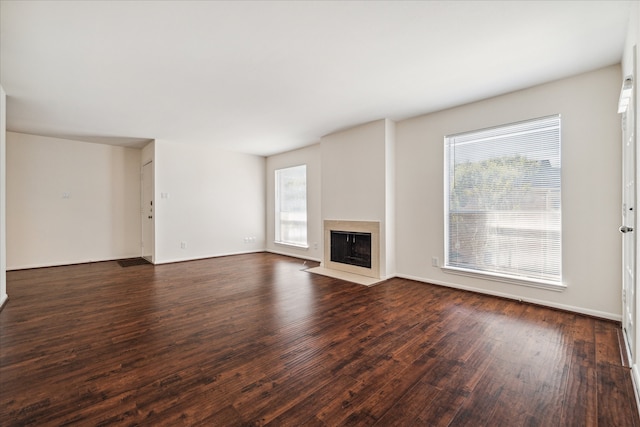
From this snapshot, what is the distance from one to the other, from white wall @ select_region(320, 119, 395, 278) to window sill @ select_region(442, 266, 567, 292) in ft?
3.36

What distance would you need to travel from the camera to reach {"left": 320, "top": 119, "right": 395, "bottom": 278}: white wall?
4477mm

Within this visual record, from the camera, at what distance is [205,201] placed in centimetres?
649

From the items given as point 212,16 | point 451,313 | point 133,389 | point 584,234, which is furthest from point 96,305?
point 584,234

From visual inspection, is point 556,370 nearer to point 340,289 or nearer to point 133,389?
point 340,289

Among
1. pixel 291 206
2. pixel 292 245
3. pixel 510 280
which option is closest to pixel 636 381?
pixel 510 280

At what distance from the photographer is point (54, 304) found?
3322 mm

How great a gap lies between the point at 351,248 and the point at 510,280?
2.40 metres

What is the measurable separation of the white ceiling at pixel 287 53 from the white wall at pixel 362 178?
1.78ft

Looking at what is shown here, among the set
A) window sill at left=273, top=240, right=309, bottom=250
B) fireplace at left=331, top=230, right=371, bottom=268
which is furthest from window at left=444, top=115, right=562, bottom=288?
window sill at left=273, top=240, right=309, bottom=250

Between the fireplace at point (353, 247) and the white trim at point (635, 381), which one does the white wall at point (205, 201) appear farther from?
the white trim at point (635, 381)

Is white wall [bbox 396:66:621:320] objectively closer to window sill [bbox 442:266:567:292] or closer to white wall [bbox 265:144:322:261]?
window sill [bbox 442:266:567:292]

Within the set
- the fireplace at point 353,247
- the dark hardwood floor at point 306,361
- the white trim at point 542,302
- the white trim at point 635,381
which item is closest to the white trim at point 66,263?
the dark hardwood floor at point 306,361

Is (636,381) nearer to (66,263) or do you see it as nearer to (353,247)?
(353,247)

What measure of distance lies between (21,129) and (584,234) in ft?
28.0
